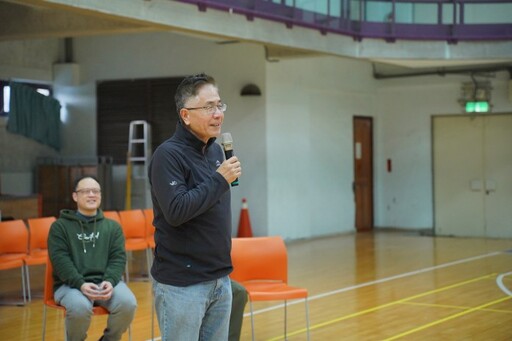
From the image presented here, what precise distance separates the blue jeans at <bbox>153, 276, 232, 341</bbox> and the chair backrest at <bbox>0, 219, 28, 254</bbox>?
5793 millimetres

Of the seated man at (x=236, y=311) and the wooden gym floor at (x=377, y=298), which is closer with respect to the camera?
the seated man at (x=236, y=311)

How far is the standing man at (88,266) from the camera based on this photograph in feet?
18.3

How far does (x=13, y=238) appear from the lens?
8672 millimetres

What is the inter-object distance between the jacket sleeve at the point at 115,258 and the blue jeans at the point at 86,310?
8 cm

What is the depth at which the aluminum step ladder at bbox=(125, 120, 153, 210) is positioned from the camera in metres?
14.3

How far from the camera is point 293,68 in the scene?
14.6 meters

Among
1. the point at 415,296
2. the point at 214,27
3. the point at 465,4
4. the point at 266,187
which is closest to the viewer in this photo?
the point at 415,296

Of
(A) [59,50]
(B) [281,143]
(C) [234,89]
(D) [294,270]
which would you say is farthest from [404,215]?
(A) [59,50]

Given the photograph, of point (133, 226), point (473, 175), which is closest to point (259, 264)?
point (133, 226)

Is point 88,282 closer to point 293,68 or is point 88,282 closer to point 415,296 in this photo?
point 415,296

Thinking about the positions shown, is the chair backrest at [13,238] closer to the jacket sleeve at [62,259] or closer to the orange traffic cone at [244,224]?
the jacket sleeve at [62,259]

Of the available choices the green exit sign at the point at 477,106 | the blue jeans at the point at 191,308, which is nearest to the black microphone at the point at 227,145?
the blue jeans at the point at 191,308

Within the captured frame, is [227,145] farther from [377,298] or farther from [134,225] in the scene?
Result: [134,225]

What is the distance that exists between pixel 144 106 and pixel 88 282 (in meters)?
9.23
